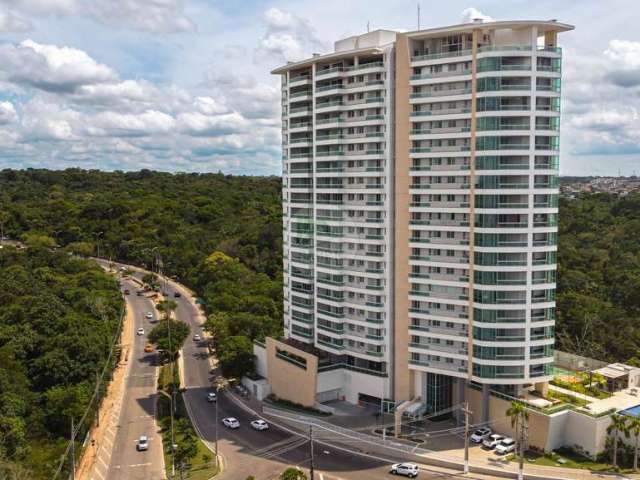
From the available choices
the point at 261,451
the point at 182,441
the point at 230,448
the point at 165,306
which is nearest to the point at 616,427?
the point at 261,451

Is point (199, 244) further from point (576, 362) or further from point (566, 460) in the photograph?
point (566, 460)

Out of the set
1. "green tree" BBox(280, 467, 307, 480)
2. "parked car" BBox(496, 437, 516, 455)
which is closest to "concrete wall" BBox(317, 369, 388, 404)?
"parked car" BBox(496, 437, 516, 455)

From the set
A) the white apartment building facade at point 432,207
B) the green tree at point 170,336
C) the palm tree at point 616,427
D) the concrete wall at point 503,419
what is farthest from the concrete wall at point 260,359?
the palm tree at point 616,427

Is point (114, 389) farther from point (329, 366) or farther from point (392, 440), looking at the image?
point (392, 440)

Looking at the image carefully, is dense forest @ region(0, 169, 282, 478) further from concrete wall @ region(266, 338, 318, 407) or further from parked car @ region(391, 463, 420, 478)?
parked car @ region(391, 463, 420, 478)

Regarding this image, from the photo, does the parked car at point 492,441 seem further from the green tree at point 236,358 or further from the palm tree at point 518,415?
the green tree at point 236,358

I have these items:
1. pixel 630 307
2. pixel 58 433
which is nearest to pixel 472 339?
pixel 58 433
